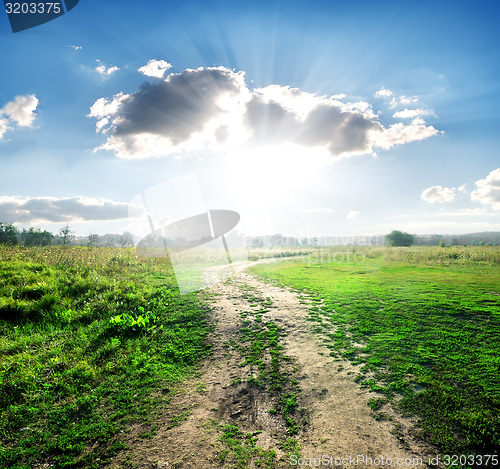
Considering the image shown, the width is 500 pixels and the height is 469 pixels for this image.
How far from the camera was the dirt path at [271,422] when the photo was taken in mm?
3773

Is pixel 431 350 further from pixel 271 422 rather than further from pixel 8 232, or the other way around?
pixel 8 232

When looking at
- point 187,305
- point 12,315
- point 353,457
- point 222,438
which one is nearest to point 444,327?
point 353,457

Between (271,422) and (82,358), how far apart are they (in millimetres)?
4903

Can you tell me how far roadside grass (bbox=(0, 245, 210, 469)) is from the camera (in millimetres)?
4234

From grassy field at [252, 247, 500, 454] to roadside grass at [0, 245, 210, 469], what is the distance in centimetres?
430

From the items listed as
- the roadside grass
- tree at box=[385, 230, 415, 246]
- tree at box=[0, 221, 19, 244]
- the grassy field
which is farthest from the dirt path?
tree at box=[385, 230, 415, 246]

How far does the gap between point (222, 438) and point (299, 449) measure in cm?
124

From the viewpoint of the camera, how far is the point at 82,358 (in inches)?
252

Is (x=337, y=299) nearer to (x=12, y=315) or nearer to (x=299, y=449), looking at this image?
(x=299, y=449)

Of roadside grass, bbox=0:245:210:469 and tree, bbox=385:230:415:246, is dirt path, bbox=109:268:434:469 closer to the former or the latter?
roadside grass, bbox=0:245:210:469

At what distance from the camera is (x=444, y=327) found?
7.64 metres

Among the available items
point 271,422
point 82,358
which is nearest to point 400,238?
point 271,422

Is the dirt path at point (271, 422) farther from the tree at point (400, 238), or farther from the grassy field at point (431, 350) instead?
the tree at point (400, 238)

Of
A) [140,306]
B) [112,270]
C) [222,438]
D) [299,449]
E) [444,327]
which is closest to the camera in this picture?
[299,449]
